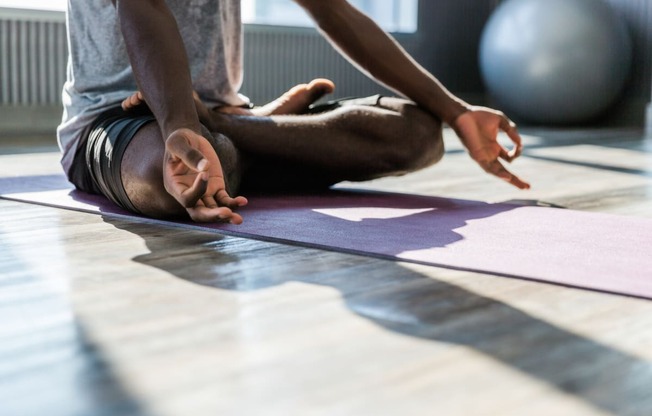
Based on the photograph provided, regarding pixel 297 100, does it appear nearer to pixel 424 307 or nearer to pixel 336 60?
pixel 424 307

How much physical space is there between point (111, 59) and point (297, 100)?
37cm

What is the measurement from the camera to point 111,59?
5.54ft

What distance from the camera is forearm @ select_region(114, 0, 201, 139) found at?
1292 millimetres

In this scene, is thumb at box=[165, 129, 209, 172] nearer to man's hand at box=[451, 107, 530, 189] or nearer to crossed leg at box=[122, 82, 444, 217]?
crossed leg at box=[122, 82, 444, 217]

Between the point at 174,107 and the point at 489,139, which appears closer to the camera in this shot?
the point at 174,107

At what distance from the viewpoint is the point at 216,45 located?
176 cm

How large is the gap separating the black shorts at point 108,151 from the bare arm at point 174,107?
0.43 feet

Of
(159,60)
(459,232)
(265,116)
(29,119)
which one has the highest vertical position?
(159,60)

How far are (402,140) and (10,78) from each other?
2.65 metres

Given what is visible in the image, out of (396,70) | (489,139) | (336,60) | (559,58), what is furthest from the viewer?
(336,60)

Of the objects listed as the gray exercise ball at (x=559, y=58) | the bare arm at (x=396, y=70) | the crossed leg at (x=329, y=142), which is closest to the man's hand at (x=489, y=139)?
the bare arm at (x=396, y=70)

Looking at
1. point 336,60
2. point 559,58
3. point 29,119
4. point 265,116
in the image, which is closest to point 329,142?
point 265,116

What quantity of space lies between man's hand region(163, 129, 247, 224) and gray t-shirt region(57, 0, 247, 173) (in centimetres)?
45

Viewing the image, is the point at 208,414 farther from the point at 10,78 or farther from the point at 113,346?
the point at 10,78
